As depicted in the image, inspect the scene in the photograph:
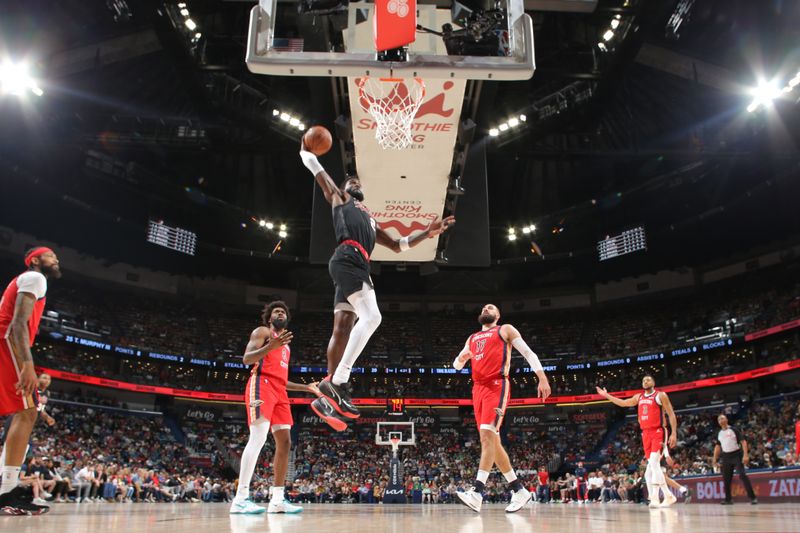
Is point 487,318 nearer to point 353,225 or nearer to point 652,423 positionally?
point 353,225

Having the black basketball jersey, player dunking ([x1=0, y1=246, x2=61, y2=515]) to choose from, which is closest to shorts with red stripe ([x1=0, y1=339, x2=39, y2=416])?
player dunking ([x1=0, y1=246, x2=61, y2=515])

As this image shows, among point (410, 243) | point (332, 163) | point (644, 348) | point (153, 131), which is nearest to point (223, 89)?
point (153, 131)

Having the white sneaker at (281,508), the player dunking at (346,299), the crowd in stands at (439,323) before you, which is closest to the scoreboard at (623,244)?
the crowd in stands at (439,323)

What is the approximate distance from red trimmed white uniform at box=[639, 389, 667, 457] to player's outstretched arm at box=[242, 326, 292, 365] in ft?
20.7

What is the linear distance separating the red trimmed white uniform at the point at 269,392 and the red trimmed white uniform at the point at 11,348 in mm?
1889

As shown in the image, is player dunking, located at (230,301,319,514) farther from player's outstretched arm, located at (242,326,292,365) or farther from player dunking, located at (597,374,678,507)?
player dunking, located at (597,374,678,507)

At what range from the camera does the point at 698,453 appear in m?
23.8

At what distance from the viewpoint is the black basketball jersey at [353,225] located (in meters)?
4.92

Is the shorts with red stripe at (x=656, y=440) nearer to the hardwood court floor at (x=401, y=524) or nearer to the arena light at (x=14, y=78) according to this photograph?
the hardwood court floor at (x=401, y=524)

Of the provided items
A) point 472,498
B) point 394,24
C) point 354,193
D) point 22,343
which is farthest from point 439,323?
point 22,343

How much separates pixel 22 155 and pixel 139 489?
13459mm

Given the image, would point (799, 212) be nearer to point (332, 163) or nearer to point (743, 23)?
point (743, 23)

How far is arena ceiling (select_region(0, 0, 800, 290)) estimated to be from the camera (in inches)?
652

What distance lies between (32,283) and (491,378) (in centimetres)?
457
